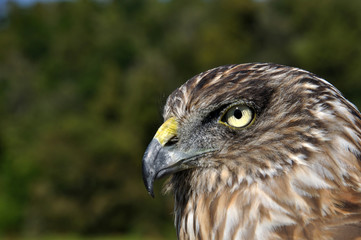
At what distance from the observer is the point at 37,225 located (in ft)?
131

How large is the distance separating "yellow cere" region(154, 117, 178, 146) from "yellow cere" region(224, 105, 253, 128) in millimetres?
329

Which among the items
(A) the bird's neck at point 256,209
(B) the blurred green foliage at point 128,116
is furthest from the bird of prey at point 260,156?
(B) the blurred green foliage at point 128,116

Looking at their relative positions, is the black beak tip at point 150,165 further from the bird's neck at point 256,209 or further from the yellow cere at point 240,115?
the yellow cere at point 240,115

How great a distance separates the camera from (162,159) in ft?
9.44

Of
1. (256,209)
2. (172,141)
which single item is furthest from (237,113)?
(256,209)

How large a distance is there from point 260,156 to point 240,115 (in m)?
0.25

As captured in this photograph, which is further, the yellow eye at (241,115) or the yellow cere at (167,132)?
the yellow cere at (167,132)

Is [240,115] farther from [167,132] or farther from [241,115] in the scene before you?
[167,132]

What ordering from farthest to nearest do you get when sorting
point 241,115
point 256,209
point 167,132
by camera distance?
point 167,132 → point 241,115 → point 256,209

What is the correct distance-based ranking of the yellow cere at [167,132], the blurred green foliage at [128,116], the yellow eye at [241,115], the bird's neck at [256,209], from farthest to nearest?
the blurred green foliage at [128,116] → the yellow cere at [167,132] → the yellow eye at [241,115] → the bird's neck at [256,209]

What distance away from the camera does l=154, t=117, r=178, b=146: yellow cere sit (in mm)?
2908

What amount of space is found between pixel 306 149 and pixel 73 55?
68631 mm

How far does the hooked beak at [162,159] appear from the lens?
2.86 metres

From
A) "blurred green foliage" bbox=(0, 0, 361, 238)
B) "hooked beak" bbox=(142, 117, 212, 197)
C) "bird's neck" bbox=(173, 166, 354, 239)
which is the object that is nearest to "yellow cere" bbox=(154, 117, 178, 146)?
"hooked beak" bbox=(142, 117, 212, 197)
